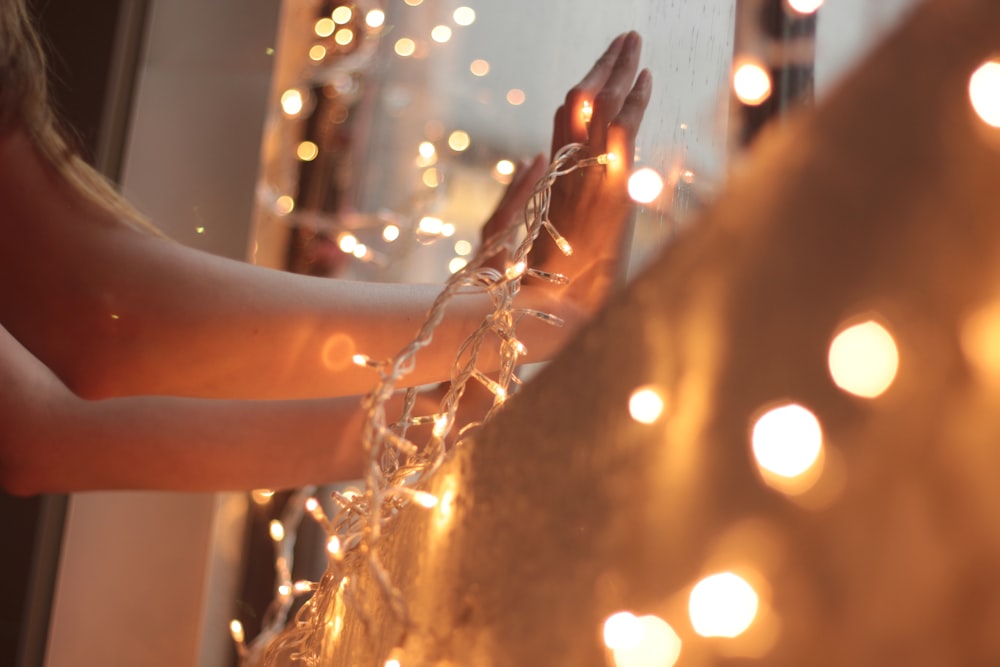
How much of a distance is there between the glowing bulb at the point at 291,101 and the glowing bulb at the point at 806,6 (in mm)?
1018

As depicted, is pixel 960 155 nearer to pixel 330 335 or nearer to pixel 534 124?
pixel 330 335

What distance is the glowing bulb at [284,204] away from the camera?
1.21 metres

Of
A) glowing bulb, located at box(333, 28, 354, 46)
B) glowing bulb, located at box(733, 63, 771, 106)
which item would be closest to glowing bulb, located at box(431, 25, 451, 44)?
glowing bulb, located at box(333, 28, 354, 46)

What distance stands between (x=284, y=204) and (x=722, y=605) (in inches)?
44.0

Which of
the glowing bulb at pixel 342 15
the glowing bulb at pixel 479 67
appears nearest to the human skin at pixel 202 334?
the glowing bulb at pixel 479 67

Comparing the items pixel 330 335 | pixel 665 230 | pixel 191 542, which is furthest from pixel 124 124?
pixel 665 230

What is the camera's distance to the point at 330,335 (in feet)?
1.87

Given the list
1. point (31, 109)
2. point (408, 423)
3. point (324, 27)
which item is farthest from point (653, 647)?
point (324, 27)

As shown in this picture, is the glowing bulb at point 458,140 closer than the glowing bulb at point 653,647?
No

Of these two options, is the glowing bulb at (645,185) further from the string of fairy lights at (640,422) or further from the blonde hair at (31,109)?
the blonde hair at (31,109)

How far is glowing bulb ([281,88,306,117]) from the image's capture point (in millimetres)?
A: 1212

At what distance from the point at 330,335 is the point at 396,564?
0.79ft

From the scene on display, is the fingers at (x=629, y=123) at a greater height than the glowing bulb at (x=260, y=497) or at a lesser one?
greater

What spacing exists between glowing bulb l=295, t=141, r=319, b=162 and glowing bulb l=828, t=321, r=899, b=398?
3.81ft
